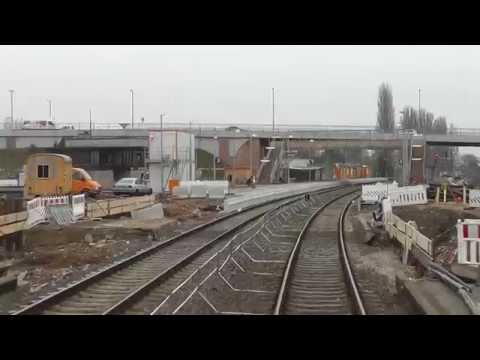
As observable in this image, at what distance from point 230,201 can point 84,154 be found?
47.2 meters

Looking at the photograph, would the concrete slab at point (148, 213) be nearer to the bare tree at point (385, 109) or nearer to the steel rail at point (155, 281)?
the steel rail at point (155, 281)

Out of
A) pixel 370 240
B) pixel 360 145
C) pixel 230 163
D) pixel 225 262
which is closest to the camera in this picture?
pixel 225 262

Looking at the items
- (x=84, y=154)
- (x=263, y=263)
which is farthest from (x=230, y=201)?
(x=84, y=154)

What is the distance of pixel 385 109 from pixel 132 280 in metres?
102

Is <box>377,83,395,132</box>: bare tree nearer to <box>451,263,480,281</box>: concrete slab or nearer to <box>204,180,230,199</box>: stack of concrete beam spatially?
<box>204,180,230,199</box>: stack of concrete beam

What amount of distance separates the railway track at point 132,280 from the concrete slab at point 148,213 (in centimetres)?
593

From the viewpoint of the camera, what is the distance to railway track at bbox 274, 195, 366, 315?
977 centimetres

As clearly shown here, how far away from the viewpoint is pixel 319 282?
1208 centimetres

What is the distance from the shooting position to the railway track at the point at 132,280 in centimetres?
948

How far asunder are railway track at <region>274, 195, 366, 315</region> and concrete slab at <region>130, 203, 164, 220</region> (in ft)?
26.3

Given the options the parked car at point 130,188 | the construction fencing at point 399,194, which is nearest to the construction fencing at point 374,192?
the construction fencing at point 399,194

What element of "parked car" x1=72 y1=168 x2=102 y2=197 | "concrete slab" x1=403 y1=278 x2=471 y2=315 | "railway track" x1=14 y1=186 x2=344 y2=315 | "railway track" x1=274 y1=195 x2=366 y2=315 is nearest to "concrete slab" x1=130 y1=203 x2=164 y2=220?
"railway track" x1=14 y1=186 x2=344 y2=315
